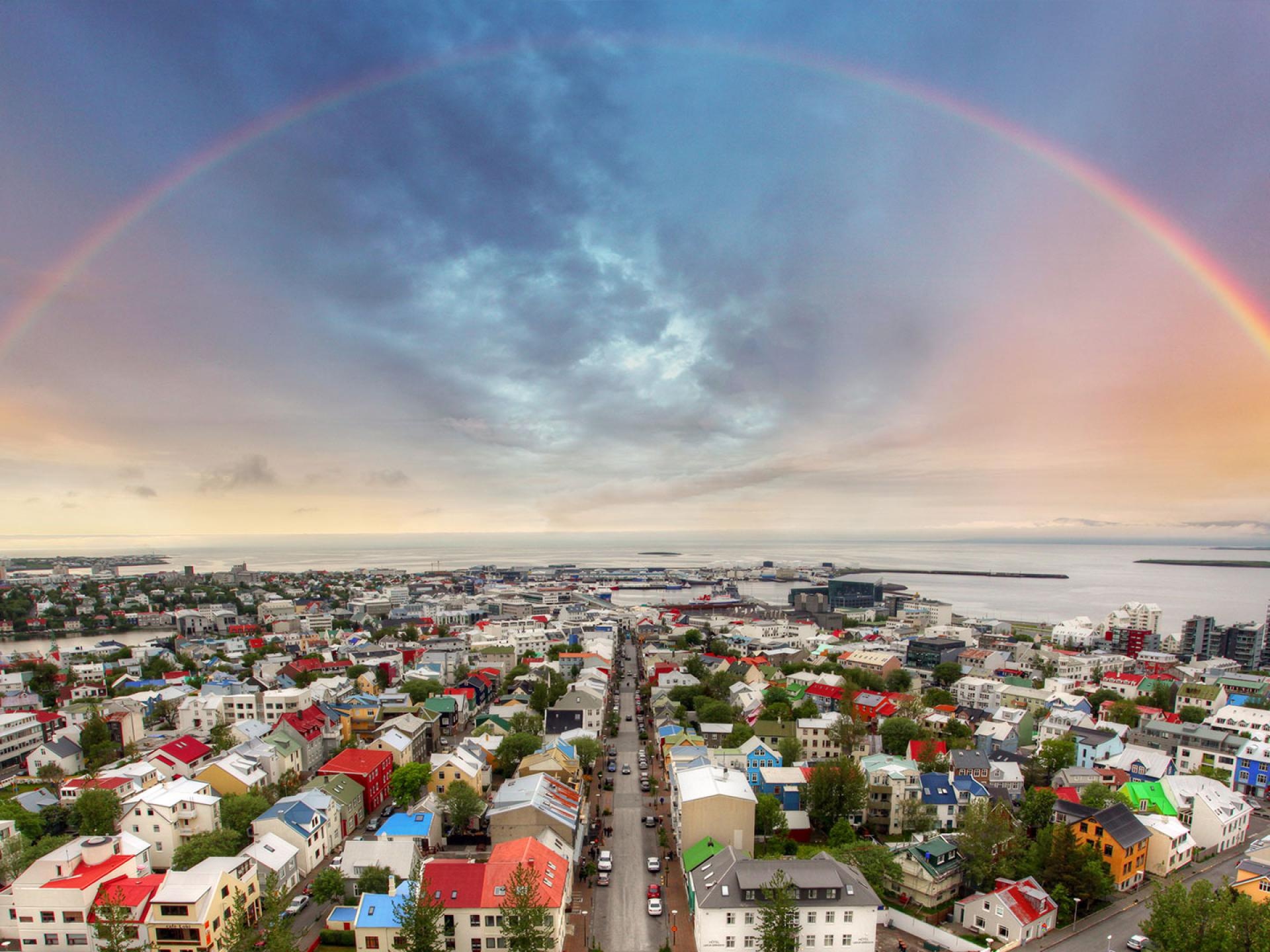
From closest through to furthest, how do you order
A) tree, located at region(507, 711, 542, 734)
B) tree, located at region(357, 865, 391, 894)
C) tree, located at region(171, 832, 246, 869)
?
tree, located at region(357, 865, 391, 894) < tree, located at region(171, 832, 246, 869) < tree, located at region(507, 711, 542, 734)

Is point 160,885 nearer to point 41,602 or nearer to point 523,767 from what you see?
point 523,767

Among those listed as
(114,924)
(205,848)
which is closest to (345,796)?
(205,848)

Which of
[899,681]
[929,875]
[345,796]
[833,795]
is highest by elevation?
[833,795]

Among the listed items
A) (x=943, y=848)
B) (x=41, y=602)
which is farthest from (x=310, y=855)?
(x=41, y=602)

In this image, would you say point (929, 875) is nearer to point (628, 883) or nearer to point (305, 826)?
point (628, 883)

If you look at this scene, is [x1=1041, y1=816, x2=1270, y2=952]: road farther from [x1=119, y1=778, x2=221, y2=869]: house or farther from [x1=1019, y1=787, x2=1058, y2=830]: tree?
[x1=119, y1=778, x2=221, y2=869]: house

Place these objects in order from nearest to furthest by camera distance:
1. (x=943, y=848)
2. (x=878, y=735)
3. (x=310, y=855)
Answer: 1. (x=943, y=848)
2. (x=310, y=855)
3. (x=878, y=735)

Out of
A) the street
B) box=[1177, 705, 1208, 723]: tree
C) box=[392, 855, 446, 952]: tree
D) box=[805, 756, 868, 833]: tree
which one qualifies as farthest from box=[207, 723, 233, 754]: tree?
box=[1177, 705, 1208, 723]: tree
